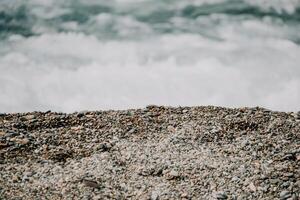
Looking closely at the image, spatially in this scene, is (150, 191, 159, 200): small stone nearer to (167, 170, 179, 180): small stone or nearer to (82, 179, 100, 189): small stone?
(167, 170, 179, 180): small stone

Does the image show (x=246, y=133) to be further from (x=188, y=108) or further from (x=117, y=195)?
(x=117, y=195)

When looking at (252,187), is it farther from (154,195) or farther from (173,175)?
(154,195)

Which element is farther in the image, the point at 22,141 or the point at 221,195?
the point at 22,141

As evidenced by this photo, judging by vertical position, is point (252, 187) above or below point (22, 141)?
below

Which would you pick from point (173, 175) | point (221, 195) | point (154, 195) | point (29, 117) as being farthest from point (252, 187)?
point (29, 117)

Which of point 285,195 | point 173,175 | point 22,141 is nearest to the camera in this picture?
point 285,195

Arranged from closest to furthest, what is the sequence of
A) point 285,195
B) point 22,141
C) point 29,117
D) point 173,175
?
point 285,195
point 173,175
point 22,141
point 29,117

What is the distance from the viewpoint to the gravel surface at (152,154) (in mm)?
17547

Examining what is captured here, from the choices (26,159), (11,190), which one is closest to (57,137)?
(26,159)

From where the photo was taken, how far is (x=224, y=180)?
18.3m

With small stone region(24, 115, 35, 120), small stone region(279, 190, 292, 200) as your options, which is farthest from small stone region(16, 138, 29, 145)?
small stone region(279, 190, 292, 200)

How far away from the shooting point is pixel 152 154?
20.9 meters

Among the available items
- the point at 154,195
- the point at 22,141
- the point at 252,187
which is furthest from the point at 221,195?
the point at 22,141

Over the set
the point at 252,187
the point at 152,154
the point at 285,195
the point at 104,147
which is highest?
the point at 104,147
